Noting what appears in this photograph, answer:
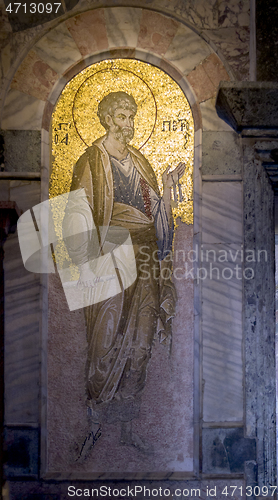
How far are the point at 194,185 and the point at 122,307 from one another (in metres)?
1.11

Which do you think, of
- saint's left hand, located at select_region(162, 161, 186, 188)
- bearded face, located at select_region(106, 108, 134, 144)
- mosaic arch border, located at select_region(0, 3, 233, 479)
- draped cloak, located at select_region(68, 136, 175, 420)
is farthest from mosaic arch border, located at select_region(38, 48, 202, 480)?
bearded face, located at select_region(106, 108, 134, 144)

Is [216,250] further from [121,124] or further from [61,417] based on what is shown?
[61,417]

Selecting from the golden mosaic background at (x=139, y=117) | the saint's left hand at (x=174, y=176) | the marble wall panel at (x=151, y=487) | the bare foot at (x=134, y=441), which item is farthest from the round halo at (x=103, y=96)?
the marble wall panel at (x=151, y=487)

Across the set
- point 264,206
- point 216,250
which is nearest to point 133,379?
point 216,250

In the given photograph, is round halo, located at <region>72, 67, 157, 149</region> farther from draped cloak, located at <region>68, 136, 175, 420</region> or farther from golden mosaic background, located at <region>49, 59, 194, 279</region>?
draped cloak, located at <region>68, 136, 175, 420</region>

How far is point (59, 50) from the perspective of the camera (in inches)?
124

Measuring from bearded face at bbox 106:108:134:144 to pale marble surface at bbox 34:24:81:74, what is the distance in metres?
0.53

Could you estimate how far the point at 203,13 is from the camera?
3168 millimetres

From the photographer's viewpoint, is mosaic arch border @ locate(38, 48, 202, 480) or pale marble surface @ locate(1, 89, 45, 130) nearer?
mosaic arch border @ locate(38, 48, 202, 480)

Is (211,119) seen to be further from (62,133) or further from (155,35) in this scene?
(62,133)

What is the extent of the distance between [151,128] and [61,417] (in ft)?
7.69

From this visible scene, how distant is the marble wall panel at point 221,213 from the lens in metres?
3.08

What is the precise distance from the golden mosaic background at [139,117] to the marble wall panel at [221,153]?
123 mm

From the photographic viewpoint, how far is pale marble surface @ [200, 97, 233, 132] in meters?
3.12
